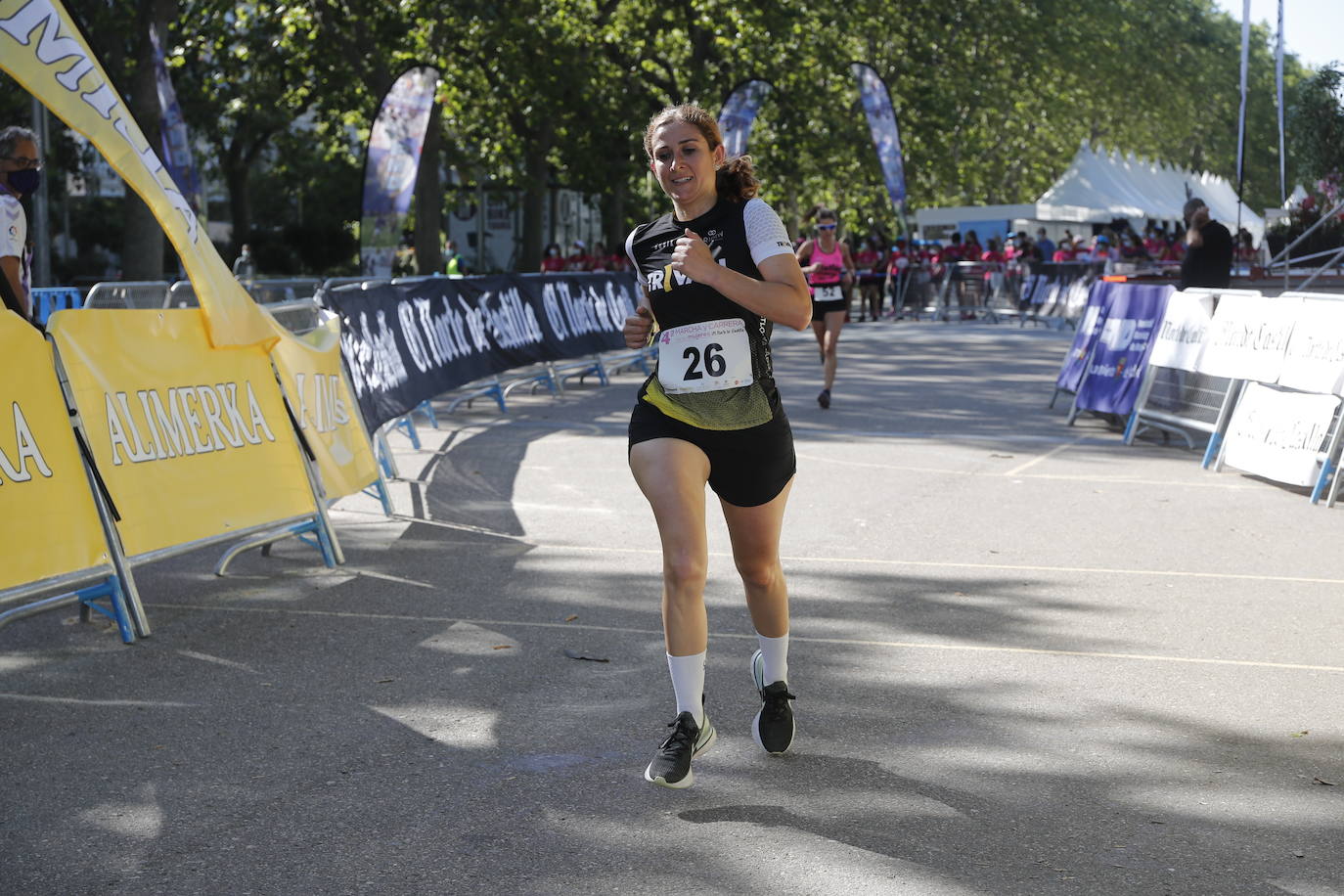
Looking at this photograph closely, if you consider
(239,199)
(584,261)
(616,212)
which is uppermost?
(616,212)

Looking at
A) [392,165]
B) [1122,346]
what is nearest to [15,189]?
[1122,346]

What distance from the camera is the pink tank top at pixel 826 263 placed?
15641mm

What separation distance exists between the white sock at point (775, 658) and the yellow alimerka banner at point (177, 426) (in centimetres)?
287

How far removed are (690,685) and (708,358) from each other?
97 cm

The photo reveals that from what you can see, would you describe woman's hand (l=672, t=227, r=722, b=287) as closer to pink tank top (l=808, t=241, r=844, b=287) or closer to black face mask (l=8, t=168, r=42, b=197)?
black face mask (l=8, t=168, r=42, b=197)

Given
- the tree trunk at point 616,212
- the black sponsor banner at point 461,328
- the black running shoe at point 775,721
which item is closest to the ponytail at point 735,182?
the black running shoe at point 775,721

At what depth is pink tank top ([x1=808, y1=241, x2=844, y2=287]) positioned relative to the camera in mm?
15641

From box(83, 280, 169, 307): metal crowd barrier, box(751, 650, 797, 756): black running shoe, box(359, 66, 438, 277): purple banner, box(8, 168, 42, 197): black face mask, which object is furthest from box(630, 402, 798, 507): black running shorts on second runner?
box(359, 66, 438, 277): purple banner

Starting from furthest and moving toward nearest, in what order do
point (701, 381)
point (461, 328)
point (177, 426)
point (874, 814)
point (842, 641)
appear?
point (461, 328) < point (177, 426) < point (842, 641) < point (701, 381) < point (874, 814)

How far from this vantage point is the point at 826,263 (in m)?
15.8

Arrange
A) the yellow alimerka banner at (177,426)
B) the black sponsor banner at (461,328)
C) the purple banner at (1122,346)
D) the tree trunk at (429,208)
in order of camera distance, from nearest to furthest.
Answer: the yellow alimerka banner at (177,426)
the black sponsor banner at (461,328)
the purple banner at (1122,346)
the tree trunk at (429,208)

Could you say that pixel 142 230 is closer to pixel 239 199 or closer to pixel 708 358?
pixel 708 358

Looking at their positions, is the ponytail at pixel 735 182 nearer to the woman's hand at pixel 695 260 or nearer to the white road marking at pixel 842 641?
the woman's hand at pixel 695 260

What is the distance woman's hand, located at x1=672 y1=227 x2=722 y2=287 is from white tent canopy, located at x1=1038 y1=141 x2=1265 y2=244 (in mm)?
43878
